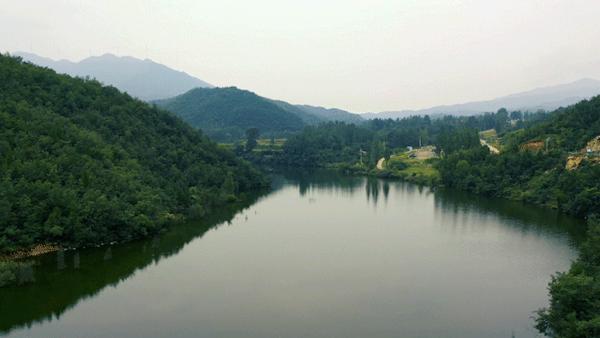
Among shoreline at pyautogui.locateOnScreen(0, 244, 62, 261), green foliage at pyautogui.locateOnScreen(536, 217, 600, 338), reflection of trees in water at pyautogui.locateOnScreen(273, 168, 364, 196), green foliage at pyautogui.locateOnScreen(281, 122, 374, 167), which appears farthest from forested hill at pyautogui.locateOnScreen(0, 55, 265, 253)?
green foliage at pyautogui.locateOnScreen(281, 122, 374, 167)

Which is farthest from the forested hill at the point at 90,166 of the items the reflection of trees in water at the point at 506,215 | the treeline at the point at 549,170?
the treeline at the point at 549,170

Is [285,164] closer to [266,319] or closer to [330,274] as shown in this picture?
[330,274]

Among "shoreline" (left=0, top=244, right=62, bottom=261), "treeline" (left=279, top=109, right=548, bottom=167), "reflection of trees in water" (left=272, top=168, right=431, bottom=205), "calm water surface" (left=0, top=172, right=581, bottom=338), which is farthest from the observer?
"treeline" (left=279, top=109, right=548, bottom=167)

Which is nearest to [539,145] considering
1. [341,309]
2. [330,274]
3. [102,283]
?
→ [330,274]

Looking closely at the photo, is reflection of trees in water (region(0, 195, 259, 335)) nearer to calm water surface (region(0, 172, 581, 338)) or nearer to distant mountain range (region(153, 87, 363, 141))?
calm water surface (region(0, 172, 581, 338))

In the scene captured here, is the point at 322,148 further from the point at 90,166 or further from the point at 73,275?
the point at 73,275
